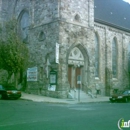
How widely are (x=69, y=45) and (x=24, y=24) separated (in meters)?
9.00

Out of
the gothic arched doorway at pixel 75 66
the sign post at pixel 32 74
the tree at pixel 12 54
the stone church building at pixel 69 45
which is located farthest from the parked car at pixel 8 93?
the gothic arched doorway at pixel 75 66

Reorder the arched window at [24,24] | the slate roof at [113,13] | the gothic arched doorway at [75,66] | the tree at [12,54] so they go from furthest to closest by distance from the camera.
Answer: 1. the slate roof at [113,13]
2. the arched window at [24,24]
3. the gothic arched doorway at [75,66]
4. the tree at [12,54]

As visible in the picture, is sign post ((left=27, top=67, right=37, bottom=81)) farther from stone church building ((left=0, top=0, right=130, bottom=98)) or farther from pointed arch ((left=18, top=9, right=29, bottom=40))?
pointed arch ((left=18, top=9, right=29, bottom=40))

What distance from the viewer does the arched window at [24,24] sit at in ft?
106

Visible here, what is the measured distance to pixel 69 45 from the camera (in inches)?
1056

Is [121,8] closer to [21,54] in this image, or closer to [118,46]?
[118,46]

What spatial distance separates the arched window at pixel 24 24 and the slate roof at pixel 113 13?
29.1 feet

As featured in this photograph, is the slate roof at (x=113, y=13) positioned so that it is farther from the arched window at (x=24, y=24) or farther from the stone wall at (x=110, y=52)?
the arched window at (x=24, y=24)

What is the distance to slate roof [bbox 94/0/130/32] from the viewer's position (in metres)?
34.2

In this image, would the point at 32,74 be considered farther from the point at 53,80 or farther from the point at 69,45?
the point at 69,45

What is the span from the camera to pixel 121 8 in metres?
42.3

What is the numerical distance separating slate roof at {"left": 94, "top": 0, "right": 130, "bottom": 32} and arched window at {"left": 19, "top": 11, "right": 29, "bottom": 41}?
349 inches

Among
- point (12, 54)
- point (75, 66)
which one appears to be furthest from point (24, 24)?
point (75, 66)

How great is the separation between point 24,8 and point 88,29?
360 inches
